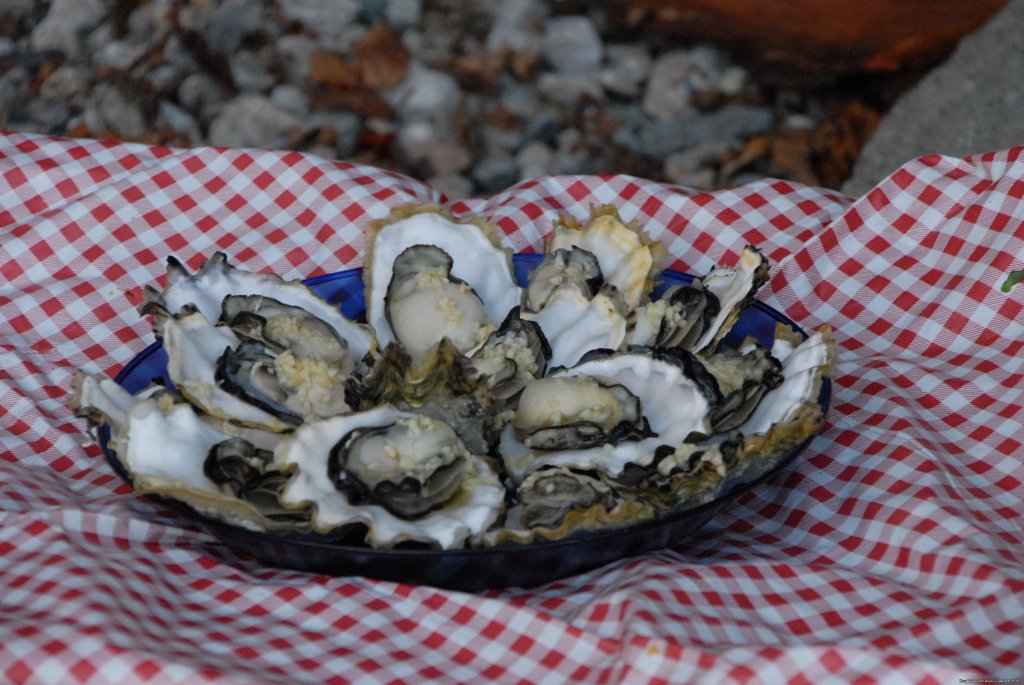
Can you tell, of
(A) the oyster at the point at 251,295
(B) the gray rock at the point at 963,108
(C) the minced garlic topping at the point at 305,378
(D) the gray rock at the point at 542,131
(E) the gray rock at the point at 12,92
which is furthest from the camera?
(D) the gray rock at the point at 542,131

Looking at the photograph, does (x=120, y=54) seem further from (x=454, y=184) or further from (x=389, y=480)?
(x=389, y=480)

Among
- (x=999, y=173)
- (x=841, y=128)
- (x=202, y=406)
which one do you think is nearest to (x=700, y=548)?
(x=202, y=406)

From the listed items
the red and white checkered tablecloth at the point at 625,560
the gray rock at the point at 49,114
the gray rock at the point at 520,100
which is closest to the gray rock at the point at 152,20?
the gray rock at the point at 49,114

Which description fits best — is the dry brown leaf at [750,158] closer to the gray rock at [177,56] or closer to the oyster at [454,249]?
the gray rock at [177,56]

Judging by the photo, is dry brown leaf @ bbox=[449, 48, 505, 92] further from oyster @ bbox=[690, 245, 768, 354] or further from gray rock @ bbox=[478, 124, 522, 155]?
oyster @ bbox=[690, 245, 768, 354]

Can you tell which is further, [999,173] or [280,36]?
[280,36]

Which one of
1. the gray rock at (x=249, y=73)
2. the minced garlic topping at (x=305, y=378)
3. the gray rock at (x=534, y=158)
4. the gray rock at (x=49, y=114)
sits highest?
the minced garlic topping at (x=305, y=378)

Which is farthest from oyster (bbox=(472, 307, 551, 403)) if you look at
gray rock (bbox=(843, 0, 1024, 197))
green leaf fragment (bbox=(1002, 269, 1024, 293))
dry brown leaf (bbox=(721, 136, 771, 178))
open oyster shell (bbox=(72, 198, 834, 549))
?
dry brown leaf (bbox=(721, 136, 771, 178))

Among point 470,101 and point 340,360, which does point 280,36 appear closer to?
point 470,101
